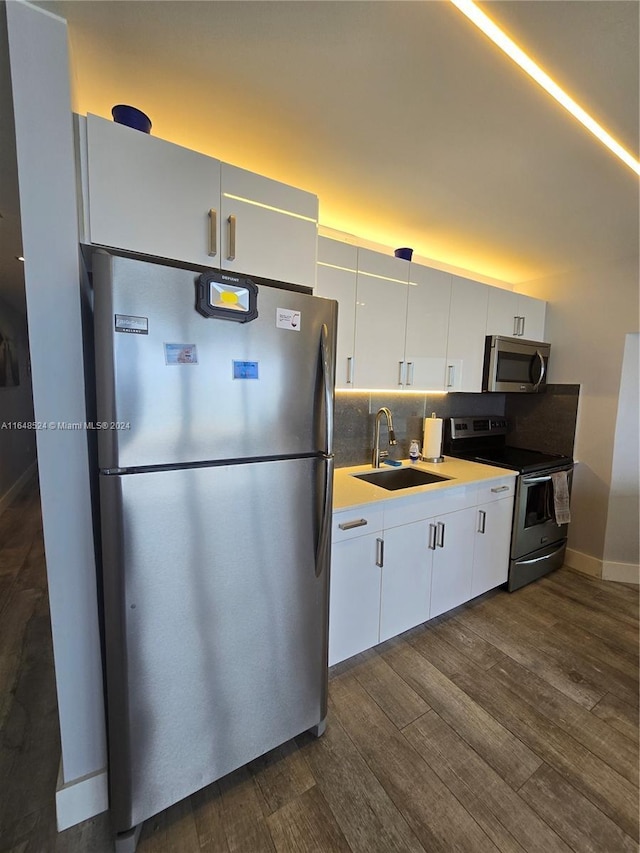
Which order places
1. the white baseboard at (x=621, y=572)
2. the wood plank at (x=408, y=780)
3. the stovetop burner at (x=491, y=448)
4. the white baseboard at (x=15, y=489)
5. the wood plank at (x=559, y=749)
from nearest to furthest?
1. the wood plank at (x=408, y=780)
2. the wood plank at (x=559, y=749)
3. the stovetop burner at (x=491, y=448)
4. the white baseboard at (x=621, y=572)
5. the white baseboard at (x=15, y=489)

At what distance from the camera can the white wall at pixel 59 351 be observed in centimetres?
98

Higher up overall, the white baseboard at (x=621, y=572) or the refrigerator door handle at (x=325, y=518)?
the refrigerator door handle at (x=325, y=518)

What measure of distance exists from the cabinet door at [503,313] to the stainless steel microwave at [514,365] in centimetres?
9

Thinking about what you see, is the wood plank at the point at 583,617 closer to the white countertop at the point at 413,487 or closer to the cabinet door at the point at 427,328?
the white countertop at the point at 413,487

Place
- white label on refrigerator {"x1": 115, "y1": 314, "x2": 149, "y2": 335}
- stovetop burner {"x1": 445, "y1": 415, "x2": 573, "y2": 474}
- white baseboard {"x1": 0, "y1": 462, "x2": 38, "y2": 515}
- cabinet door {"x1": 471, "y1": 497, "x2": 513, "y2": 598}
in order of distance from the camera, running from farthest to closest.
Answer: white baseboard {"x1": 0, "y1": 462, "x2": 38, "y2": 515} < stovetop burner {"x1": 445, "y1": 415, "x2": 573, "y2": 474} < cabinet door {"x1": 471, "y1": 497, "x2": 513, "y2": 598} < white label on refrigerator {"x1": 115, "y1": 314, "x2": 149, "y2": 335}

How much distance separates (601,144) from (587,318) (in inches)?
65.3

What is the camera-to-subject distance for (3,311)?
2662mm

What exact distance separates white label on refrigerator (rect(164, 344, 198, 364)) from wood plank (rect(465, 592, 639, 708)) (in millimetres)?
2297

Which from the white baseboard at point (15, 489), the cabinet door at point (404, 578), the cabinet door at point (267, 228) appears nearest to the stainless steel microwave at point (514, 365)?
the cabinet door at point (404, 578)

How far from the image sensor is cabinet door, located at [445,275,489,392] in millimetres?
2436

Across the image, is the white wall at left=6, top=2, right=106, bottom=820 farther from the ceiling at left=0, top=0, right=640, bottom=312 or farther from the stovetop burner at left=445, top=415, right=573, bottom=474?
the stovetop burner at left=445, top=415, right=573, bottom=474

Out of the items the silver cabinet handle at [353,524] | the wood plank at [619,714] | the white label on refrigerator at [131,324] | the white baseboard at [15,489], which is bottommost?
the wood plank at [619,714]

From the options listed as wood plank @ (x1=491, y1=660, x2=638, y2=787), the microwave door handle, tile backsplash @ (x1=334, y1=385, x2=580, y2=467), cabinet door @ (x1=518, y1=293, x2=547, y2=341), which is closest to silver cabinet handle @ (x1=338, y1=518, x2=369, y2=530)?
tile backsplash @ (x1=334, y1=385, x2=580, y2=467)

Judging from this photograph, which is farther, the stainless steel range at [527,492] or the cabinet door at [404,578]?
the stainless steel range at [527,492]
